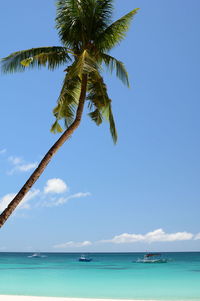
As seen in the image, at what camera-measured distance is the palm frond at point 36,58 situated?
9.38 m

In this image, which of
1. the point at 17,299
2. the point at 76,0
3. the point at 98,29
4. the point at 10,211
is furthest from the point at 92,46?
the point at 17,299

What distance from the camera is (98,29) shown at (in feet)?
32.4

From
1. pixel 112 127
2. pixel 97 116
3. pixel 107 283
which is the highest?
pixel 97 116

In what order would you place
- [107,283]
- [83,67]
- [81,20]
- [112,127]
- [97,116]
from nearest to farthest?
[83,67] → [81,20] → [112,127] → [97,116] → [107,283]

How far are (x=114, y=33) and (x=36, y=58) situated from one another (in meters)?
2.11

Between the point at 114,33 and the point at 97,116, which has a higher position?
the point at 114,33

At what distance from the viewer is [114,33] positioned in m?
9.92

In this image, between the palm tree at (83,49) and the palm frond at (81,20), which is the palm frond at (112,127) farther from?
the palm frond at (81,20)

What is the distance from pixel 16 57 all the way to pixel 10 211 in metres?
3.95

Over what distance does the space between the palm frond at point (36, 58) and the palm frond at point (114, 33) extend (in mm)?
921

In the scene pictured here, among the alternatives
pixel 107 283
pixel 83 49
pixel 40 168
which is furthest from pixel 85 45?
pixel 107 283

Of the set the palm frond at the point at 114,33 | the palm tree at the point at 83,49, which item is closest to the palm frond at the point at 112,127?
the palm tree at the point at 83,49

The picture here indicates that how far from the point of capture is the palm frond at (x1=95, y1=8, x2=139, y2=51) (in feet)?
32.1

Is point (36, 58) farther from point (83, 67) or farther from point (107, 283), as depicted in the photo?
point (107, 283)
